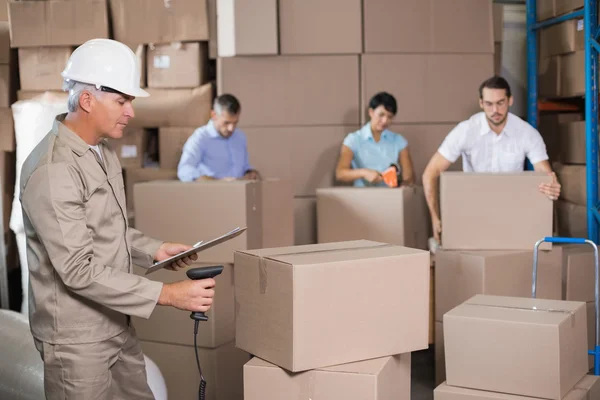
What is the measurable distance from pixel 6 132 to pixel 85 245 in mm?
2668

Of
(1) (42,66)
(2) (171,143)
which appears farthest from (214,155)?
(1) (42,66)

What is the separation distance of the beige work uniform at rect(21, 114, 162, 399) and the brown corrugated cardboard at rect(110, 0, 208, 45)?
89.7 inches

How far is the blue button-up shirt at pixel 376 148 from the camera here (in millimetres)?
3799

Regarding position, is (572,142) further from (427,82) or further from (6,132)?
(6,132)

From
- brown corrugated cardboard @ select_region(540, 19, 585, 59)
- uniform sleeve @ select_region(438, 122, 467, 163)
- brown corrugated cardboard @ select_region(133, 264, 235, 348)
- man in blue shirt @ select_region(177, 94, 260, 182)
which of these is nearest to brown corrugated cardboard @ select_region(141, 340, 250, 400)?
brown corrugated cardboard @ select_region(133, 264, 235, 348)

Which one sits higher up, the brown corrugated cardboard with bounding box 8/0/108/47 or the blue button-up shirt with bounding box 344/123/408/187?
the brown corrugated cardboard with bounding box 8/0/108/47


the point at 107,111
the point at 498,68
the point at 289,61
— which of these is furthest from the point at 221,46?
the point at 107,111

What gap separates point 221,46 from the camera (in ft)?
12.9

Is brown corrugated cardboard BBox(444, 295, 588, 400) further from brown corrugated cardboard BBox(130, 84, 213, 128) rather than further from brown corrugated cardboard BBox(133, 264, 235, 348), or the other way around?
brown corrugated cardboard BBox(130, 84, 213, 128)

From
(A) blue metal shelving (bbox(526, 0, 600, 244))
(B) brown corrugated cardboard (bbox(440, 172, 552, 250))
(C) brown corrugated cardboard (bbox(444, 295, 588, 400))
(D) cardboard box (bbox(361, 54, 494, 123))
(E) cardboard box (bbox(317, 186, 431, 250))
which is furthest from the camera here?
(D) cardboard box (bbox(361, 54, 494, 123))

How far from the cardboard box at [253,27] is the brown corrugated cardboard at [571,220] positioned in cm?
161

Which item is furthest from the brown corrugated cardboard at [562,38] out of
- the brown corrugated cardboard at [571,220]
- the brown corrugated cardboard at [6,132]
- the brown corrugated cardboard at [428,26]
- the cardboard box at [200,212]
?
the brown corrugated cardboard at [6,132]

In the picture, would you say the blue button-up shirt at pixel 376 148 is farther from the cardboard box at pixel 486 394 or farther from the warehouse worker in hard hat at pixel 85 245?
the warehouse worker in hard hat at pixel 85 245

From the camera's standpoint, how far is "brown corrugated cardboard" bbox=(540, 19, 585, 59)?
3633 mm
